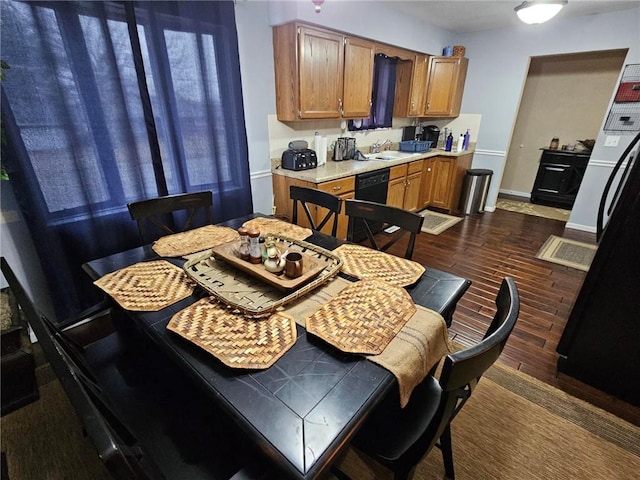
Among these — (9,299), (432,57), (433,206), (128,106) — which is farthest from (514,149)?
(9,299)

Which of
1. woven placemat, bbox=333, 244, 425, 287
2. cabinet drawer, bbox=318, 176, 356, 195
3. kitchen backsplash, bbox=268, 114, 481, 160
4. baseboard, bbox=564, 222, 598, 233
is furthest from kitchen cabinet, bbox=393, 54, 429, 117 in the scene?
woven placemat, bbox=333, 244, 425, 287

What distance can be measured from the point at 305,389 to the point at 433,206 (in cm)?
430

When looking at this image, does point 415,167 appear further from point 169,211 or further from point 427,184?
point 169,211

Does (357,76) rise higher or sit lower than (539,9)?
lower

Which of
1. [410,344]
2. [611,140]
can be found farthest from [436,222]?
[410,344]

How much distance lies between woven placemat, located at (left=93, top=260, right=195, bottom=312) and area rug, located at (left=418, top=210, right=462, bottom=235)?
10.7ft

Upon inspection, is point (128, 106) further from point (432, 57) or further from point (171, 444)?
point (432, 57)

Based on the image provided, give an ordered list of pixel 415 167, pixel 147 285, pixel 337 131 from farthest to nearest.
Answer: pixel 415 167 < pixel 337 131 < pixel 147 285

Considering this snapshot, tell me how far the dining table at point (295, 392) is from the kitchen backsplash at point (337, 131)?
231 cm

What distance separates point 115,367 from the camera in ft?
4.04

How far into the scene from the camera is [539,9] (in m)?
2.39

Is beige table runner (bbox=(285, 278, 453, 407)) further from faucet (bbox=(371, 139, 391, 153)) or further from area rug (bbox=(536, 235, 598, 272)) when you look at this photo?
faucet (bbox=(371, 139, 391, 153))

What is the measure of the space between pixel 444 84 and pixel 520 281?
290 centimetres

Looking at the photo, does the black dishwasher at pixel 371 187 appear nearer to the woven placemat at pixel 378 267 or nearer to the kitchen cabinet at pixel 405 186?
the kitchen cabinet at pixel 405 186
